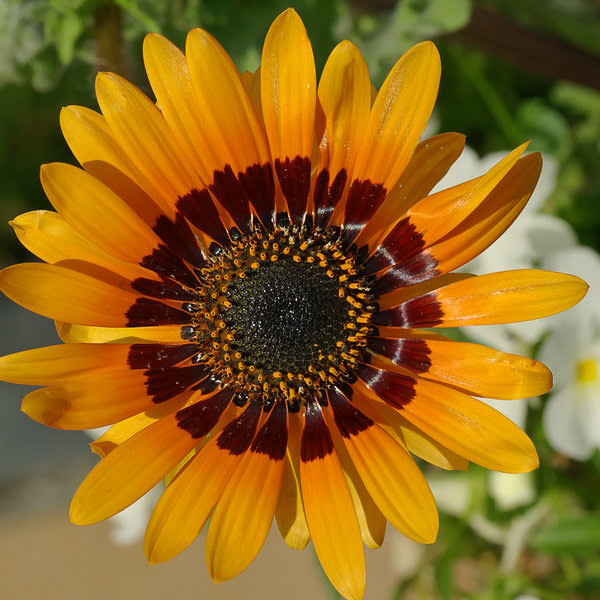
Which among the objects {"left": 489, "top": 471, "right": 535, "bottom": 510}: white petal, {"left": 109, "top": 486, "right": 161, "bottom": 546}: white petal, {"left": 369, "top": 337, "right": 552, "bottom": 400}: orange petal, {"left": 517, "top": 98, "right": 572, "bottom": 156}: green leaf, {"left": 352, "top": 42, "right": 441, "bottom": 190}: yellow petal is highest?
{"left": 352, "top": 42, "right": 441, "bottom": 190}: yellow petal

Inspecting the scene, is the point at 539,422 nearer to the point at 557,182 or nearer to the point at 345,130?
the point at 557,182

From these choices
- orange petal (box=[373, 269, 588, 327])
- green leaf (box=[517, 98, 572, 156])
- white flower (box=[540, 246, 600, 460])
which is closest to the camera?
orange petal (box=[373, 269, 588, 327])

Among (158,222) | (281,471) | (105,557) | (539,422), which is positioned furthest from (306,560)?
(158,222)

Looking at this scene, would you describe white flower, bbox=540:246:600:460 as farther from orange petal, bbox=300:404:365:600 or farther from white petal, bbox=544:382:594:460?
orange petal, bbox=300:404:365:600

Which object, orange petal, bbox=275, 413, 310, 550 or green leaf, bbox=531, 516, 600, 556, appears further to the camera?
green leaf, bbox=531, 516, 600, 556

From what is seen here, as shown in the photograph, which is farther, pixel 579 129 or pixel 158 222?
pixel 579 129

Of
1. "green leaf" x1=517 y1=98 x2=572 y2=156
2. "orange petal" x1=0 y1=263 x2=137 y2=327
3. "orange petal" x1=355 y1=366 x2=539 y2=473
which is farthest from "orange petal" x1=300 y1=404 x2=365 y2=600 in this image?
"green leaf" x1=517 y1=98 x2=572 y2=156
